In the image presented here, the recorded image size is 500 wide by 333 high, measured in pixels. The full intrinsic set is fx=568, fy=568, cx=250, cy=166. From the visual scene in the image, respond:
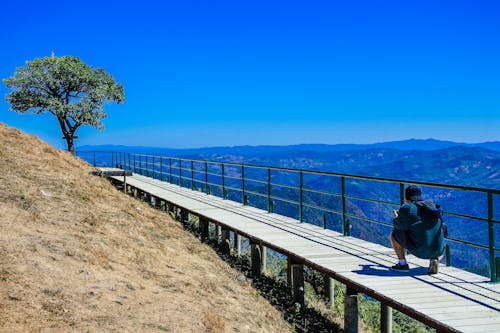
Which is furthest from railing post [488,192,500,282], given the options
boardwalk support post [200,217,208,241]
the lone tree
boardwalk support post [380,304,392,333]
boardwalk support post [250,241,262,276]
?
the lone tree

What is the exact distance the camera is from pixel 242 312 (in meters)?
8.66

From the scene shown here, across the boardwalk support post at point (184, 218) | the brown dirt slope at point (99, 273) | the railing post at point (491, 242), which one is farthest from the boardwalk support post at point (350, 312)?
the boardwalk support post at point (184, 218)

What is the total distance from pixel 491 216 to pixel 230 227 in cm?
660

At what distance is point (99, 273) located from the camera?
806cm

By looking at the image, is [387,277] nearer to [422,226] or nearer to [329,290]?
[422,226]

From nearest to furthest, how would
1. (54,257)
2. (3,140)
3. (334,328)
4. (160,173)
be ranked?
(54,257) → (334,328) → (3,140) → (160,173)

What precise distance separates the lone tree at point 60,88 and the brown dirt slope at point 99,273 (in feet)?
89.4

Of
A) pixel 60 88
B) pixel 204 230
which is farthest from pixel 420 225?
pixel 60 88

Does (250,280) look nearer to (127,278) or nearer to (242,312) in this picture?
(242,312)

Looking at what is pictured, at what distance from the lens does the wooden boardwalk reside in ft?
20.0

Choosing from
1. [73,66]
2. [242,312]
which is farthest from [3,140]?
[73,66]

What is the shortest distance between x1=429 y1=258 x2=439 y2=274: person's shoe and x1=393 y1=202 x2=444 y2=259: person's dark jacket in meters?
0.25

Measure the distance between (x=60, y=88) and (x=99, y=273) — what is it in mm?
35263

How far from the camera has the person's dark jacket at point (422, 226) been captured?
7.33 m
